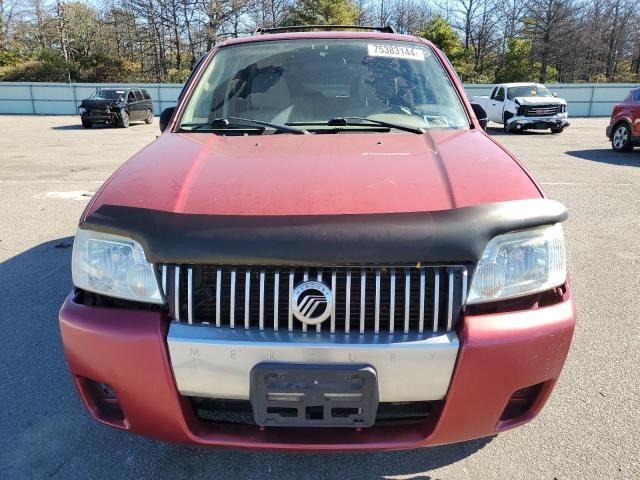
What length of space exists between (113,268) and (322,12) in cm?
4463

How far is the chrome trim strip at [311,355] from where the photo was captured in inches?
63.2

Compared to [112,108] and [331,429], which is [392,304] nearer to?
[331,429]

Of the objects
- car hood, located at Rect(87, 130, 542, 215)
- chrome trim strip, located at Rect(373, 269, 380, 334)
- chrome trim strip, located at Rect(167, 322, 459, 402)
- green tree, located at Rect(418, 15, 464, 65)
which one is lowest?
chrome trim strip, located at Rect(167, 322, 459, 402)

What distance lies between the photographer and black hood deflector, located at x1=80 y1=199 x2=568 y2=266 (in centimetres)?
162

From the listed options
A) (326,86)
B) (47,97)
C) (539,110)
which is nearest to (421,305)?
(326,86)

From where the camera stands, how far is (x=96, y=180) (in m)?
8.93

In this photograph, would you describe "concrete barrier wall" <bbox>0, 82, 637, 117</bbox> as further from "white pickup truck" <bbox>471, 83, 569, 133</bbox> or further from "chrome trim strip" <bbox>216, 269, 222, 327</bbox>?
"chrome trim strip" <bbox>216, 269, 222, 327</bbox>

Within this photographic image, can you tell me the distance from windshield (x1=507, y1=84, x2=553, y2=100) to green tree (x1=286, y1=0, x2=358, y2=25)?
2504 centimetres

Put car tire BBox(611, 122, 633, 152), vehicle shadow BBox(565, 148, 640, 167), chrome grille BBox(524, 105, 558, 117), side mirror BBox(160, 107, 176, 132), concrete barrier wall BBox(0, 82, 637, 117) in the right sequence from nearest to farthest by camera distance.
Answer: side mirror BBox(160, 107, 176, 132) → vehicle shadow BBox(565, 148, 640, 167) → car tire BBox(611, 122, 633, 152) → chrome grille BBox(524, 105, 558, 117) → concrete barrier wall BBox(0, 82, 637, 117)

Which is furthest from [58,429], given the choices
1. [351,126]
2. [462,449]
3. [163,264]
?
[351,126]

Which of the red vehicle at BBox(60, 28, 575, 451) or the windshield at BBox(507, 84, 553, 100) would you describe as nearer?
the red vehicle at BBox(60, 28, 575, 451)

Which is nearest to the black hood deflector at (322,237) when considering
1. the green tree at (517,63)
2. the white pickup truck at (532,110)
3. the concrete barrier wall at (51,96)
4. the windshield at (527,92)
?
the white pickup truck at (532,110)

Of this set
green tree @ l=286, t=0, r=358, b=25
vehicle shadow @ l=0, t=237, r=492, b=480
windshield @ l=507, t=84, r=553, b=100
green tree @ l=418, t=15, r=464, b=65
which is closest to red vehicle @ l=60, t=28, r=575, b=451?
vehicle shadow @ l=0, t=237, r=492, b=480

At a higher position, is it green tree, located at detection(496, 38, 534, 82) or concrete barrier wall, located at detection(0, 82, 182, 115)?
green tree, located at detection(496, 38, 534, 82)
